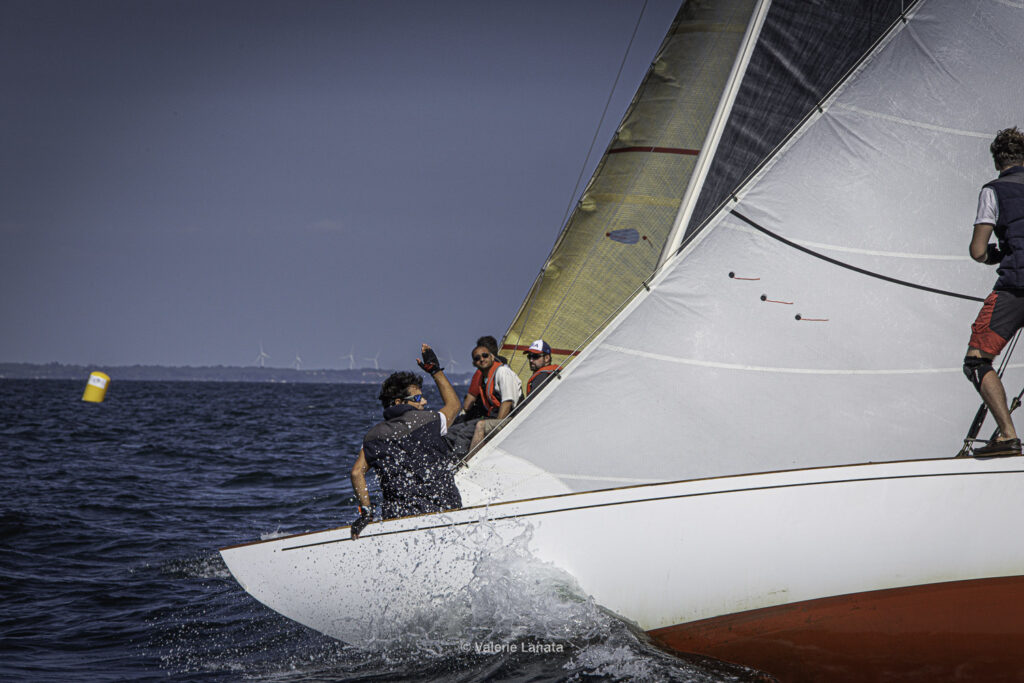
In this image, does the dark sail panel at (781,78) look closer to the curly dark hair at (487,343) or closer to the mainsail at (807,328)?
the mainsail at (807,328)

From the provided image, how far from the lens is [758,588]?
3.80 metres

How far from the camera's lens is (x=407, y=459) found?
473cm

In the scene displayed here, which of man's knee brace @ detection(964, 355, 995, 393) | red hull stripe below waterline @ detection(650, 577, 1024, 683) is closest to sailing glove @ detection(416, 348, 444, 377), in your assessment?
red hull stripe below waterline @ detection(650, 577, 1024, 683)

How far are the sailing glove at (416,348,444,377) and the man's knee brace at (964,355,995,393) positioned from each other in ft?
9.40

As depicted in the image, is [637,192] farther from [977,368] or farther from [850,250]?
[977,368]

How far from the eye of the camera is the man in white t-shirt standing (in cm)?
368

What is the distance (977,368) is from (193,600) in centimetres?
512

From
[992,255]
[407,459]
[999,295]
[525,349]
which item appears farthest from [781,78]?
[525,349]

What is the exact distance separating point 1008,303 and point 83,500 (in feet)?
31.5

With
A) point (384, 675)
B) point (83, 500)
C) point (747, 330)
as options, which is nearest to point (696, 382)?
point (747, 330)

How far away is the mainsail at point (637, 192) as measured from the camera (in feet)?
26.6

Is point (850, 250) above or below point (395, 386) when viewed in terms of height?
above

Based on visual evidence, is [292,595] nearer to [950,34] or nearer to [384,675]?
[384,675]

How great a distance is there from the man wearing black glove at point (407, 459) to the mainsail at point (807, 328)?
0.21 metres
